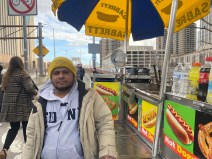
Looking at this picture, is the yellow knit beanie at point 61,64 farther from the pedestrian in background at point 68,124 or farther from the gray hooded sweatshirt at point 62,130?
the gray hooded sweatshirt at point 62,130

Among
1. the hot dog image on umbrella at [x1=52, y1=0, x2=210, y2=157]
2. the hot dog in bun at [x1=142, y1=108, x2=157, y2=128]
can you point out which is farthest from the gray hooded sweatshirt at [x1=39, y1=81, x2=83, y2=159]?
the hot dog image on umbrella at [x1=52, y1=0, x2=210, y2=157]

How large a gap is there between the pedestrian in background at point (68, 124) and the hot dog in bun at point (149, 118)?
218cm

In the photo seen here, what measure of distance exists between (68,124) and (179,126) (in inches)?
63.1

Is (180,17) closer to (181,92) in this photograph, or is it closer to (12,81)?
(181,92)

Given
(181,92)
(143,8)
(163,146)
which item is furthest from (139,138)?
(143,8)

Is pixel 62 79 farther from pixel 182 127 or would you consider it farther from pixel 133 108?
pixel 133 108

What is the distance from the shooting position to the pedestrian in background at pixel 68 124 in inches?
101

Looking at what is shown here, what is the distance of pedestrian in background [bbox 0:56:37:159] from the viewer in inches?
234

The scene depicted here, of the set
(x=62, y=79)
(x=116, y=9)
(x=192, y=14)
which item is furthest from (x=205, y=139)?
(x=116, y=9)

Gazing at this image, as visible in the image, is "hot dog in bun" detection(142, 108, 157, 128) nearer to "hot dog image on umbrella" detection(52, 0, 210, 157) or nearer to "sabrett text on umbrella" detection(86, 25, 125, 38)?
"hot dog image on umbrella" detection(52, 0, 210, 157)

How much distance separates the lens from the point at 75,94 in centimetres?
273

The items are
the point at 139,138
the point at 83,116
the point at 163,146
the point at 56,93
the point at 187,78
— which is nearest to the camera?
the point at 83,116

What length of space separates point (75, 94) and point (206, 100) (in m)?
1.39

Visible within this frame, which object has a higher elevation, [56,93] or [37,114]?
[56,93]
